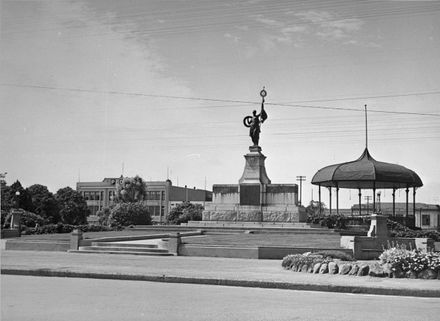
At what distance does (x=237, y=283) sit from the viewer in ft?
50.7

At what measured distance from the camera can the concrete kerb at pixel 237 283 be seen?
13.8 meters

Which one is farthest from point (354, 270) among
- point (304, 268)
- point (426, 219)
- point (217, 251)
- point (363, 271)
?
point (426, 219)

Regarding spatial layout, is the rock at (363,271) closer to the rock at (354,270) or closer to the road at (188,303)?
the rock at (354,270)

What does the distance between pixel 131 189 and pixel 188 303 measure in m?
82.3

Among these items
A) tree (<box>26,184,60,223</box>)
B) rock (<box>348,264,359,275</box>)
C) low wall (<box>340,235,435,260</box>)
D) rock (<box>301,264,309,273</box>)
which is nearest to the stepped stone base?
low wall (<box>340,235,435,260</box>)

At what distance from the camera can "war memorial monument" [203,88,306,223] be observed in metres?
45.8

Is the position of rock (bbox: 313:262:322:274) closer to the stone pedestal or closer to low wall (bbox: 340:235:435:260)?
low wall (bbox: 340:235:435:260)

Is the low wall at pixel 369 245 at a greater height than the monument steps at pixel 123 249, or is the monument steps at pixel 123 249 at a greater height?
the low wall at pixel 369 245

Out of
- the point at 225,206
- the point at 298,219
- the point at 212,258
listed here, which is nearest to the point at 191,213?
the point at 225,206

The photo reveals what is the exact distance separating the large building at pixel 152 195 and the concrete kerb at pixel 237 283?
364 ft

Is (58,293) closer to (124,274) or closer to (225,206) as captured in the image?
(124,274)

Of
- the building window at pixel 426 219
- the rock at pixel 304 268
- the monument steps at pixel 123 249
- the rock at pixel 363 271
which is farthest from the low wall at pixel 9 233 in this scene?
the building window at pixel 426 219

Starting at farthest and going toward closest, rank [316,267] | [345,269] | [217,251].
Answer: [217,251], [316,267], [345,269]

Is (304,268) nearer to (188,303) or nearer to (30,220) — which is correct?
(188,303)
